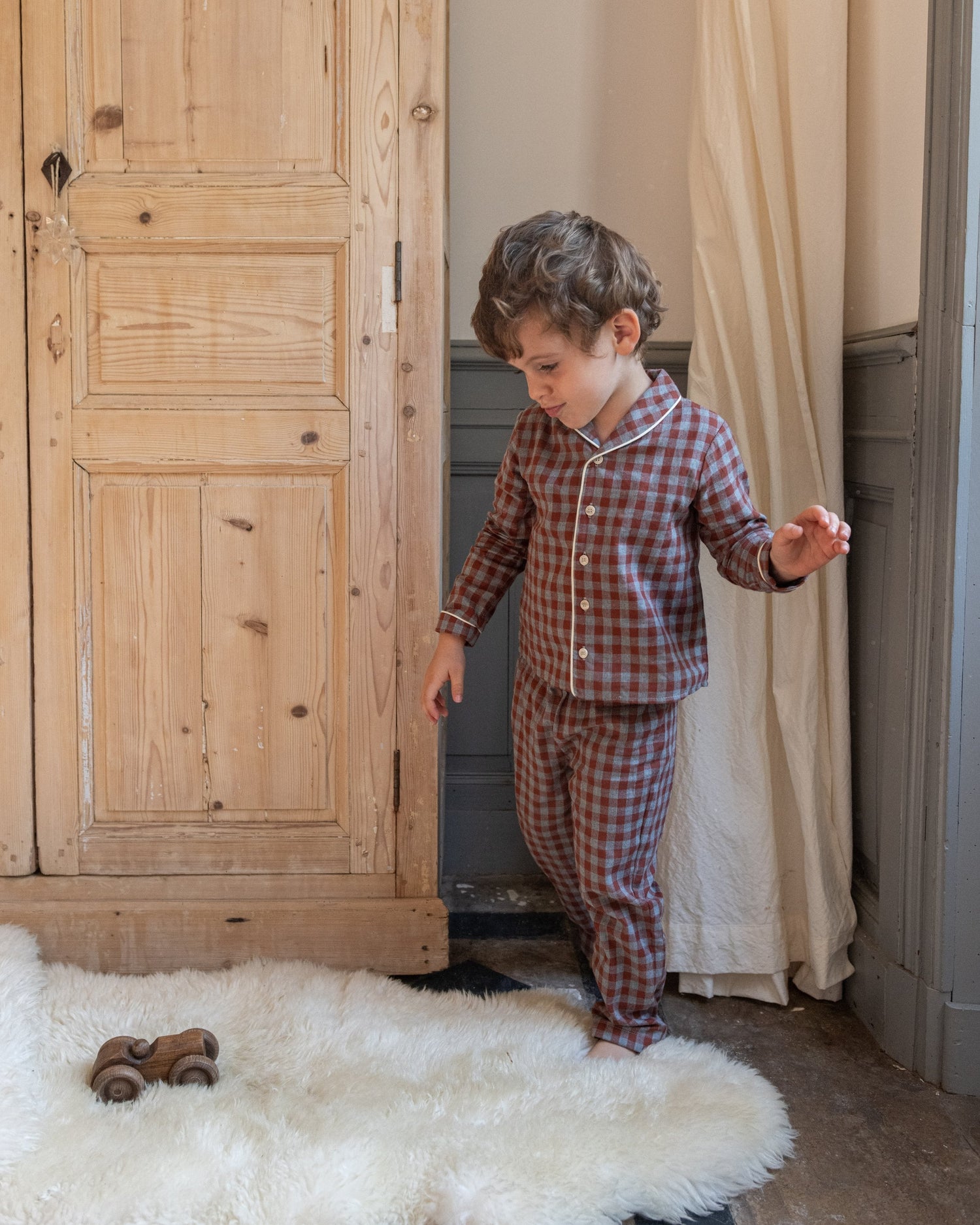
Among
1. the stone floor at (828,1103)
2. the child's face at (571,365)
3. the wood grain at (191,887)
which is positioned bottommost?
the stone floor at (828,1103)

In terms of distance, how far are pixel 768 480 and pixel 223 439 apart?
874 millimetres

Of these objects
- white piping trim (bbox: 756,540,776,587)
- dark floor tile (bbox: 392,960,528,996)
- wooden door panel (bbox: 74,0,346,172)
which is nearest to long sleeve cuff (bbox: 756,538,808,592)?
white piping trim (bbox: 756,540,776,587)

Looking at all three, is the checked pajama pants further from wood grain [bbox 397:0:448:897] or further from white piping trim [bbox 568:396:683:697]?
wood grain [bbox 397:0:448:897]

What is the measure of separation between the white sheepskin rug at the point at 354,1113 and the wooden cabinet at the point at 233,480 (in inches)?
6.4

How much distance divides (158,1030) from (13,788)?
1.60 feet

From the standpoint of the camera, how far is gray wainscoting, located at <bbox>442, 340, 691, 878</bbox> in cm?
218

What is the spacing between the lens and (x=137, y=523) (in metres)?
1.84

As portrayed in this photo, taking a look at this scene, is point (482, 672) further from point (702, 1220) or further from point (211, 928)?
point (702, 1220)

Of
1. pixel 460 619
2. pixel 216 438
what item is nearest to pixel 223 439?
pixel 216 438

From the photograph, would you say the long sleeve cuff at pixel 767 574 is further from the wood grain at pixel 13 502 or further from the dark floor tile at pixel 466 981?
the wood grain at pixel 13 502

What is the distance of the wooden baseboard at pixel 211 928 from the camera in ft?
6.16

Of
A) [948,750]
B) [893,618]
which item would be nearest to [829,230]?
[893,618]

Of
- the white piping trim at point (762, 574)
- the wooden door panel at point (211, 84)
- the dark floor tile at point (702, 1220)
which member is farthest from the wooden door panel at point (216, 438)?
the dark floor tile at point (702, 1220)

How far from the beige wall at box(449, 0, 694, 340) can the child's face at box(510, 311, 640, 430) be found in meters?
0.70
